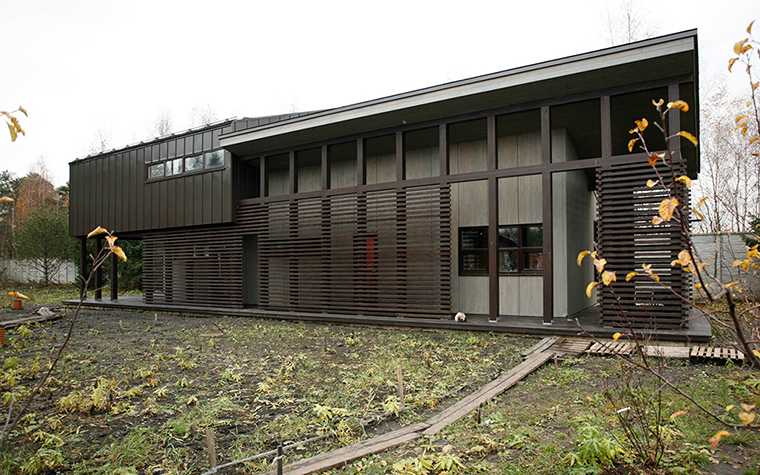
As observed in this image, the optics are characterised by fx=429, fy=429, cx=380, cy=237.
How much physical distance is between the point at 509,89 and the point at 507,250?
3.70 meters

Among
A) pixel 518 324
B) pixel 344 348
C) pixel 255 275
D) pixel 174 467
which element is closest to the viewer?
pixel 174 467

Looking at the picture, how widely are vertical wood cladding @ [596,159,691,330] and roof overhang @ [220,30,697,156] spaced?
1.53 meters

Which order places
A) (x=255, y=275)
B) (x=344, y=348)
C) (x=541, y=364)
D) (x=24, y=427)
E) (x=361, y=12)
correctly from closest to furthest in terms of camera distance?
1. (x=24, y=427)
2. (x=541, y=364)
3. (x=344, y=348)
4. (x=255, y=275)
5. (x=361, y=12)

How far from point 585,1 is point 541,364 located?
19862mm

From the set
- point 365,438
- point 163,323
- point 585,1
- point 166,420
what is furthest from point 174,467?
point 585,1

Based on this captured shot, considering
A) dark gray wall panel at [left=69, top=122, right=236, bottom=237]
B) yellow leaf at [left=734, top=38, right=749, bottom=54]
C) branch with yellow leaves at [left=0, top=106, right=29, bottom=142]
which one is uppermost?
dark gray wall panel at [left=69, top=122, right=236, bottom=237]

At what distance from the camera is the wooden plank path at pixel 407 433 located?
Result: 3.10m

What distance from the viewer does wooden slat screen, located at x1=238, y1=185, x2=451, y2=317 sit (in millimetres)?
9148

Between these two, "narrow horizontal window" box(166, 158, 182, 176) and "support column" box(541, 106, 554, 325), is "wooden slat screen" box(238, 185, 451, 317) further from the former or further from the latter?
"narrow horizontal window" box(166, 158, 182, 176)

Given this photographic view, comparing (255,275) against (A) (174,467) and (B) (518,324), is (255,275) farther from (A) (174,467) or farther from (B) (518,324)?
(A) (174,467)

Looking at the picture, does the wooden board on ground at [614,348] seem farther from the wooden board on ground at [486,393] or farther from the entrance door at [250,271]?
the entrance door at [250,271]

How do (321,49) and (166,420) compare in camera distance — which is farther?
(321,49)

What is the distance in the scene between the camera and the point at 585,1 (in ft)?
63.9

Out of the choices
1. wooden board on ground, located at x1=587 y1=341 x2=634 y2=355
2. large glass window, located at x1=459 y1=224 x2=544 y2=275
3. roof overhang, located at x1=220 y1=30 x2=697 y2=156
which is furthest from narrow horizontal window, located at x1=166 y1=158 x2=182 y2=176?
wooden board on ground, located at x1=587 y1=341 x2=634 y2=355
